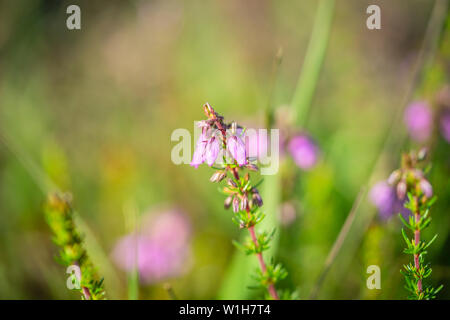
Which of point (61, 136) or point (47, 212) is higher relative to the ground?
point (61, 136)

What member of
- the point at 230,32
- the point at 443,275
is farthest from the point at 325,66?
the point at 443,275

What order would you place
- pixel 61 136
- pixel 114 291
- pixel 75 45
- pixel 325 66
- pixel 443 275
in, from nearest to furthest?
pixel 443 275 < pixel 114 291 < pixel 61 136 < pixel 325 66 < pixel 75 45

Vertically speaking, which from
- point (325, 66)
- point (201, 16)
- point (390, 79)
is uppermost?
point (201, 16)

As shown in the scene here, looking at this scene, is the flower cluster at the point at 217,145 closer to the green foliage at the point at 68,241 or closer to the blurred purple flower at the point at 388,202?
the green foliage at the point at 68,241

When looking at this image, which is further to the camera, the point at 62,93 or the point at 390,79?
the point at 62,93

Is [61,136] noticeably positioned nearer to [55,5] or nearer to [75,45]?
[75,45]

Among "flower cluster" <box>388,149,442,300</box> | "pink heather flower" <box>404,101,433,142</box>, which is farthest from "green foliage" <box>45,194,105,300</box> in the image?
"pink heather flower" <box>404,101,433,142</box>
